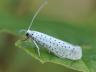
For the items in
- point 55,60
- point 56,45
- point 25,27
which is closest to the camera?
point 55,60

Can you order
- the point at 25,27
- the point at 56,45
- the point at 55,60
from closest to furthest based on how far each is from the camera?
the point at 55,60, the point at 56,45, the point at 25,27

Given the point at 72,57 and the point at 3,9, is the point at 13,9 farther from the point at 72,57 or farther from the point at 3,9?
the point at 72,57

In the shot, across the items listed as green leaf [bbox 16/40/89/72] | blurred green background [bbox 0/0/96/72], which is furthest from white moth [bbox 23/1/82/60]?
blurred green background [bbox 0/0/96/72]

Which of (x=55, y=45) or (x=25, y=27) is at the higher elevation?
(x=25, y=27)

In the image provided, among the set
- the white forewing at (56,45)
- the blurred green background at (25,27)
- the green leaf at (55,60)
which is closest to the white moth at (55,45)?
the white forewing at (56,45)

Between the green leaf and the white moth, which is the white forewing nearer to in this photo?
the white moth

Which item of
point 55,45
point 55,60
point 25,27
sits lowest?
point 55,60

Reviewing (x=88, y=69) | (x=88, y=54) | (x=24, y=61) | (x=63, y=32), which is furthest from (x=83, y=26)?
(x=88, y=69)

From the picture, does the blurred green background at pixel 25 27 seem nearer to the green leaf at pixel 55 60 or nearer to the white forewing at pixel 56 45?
the white forewing at pixel 56 45

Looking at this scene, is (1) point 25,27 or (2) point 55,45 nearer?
(2) point 55,45

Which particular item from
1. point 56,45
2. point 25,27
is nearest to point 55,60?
point 56,45

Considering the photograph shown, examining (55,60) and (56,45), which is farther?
(56,45)

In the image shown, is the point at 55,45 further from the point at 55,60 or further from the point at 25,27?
the point at 25,27
